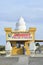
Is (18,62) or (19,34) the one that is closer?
(18,62)

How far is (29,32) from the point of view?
4353 cm

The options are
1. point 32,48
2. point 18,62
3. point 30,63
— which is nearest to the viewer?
point 30,63

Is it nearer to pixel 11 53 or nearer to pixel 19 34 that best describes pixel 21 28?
pixel 19 34

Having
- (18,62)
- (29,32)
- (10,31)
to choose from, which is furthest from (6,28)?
(18,62)

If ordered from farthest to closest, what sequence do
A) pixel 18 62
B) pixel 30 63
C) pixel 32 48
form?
pixel 32 48, pixel 18 62, pixel 30 63

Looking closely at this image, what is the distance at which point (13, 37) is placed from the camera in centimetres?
4350

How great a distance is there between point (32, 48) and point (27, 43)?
1725 mm

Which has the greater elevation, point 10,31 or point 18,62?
point 10,31

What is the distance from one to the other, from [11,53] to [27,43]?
2.91 meters

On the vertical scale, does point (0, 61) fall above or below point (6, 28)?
below

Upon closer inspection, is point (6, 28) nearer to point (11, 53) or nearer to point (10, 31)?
point (10, 31)

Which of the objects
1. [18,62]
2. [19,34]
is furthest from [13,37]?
[18,62]

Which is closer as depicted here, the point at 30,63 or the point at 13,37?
the point at 30,63

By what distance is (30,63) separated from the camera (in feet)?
81.4
